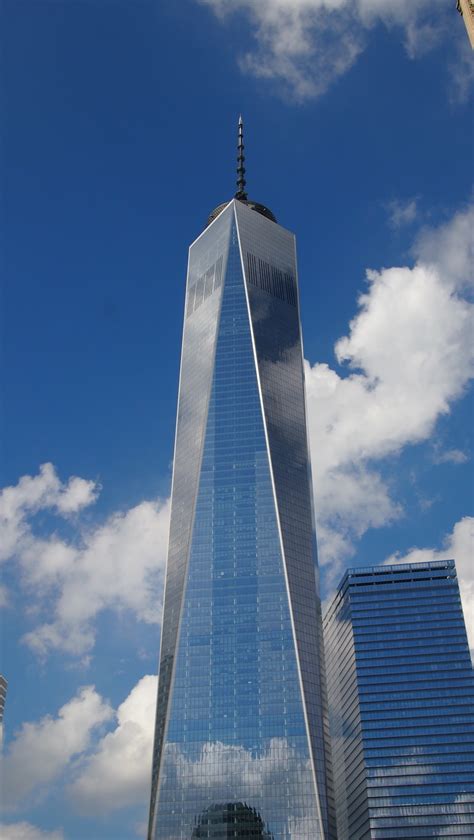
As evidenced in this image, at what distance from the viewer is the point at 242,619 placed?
168 meters

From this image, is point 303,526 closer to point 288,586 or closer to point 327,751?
point 288,586

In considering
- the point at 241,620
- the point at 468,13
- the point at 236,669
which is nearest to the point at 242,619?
the point at 241,620

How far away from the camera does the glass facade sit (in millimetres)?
151500

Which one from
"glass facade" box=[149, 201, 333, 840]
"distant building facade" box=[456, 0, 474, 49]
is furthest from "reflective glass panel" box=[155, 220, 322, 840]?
"distant building facade" box=[456, 0, 474, 49]

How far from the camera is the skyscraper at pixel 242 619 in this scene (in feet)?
498

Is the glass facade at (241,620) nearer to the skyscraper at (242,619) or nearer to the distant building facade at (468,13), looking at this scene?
the skyscraper at (242,619)

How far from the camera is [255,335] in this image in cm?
19725

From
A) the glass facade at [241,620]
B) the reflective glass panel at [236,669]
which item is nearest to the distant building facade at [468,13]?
the glass facade at [241,620]

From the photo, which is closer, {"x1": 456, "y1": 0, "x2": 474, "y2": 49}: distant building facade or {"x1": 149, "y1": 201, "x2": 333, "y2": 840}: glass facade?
{"x1": 456, "y1": 0, "x2": 474, "y2": 49}: distant building facade

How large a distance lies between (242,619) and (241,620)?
281 mm

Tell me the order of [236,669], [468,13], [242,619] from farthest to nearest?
1. [242,619]
2. [236,669]
3. [468,13]

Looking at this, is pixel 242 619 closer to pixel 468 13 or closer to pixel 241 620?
pixel 241 620

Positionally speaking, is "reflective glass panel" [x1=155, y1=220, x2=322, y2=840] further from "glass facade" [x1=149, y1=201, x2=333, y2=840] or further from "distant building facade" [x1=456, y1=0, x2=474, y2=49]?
"distant building facade" [x1=456, y1=0, x2=474, y2=49]

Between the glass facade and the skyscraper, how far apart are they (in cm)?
24
